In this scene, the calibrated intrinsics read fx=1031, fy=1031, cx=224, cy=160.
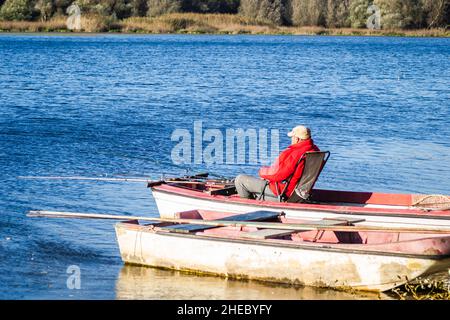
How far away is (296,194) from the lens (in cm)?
1234

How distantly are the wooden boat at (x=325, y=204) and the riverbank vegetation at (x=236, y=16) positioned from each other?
66.6 metres

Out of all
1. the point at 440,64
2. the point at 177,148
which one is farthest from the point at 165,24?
the point at 177,148

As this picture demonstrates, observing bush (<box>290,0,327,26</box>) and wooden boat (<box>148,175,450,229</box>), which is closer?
wooden boat (<box>148,175,450,229</box>)

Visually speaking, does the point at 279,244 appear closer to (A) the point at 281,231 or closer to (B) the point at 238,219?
(A) the point at 281,231

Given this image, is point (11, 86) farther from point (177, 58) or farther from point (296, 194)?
point (296, 194)

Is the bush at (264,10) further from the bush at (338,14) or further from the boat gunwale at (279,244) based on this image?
the boat gunwale at (279,244)

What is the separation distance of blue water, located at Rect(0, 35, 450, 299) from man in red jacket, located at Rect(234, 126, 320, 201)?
1503 millimetres

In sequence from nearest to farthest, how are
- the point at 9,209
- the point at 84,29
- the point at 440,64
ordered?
1. the point at 9,209
2. the point at 440,64
3. the point at 84,29

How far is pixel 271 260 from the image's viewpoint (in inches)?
440

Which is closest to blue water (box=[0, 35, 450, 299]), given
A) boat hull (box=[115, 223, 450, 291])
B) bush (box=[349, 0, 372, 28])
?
boat hull (box=[115, 223, 450, 291])

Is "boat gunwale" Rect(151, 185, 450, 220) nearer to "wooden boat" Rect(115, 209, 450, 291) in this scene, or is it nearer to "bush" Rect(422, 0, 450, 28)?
"wooden boat" Rect(115, 209, 450, 291)

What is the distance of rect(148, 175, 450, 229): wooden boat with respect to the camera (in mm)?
11656

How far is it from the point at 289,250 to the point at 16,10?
6918cm
